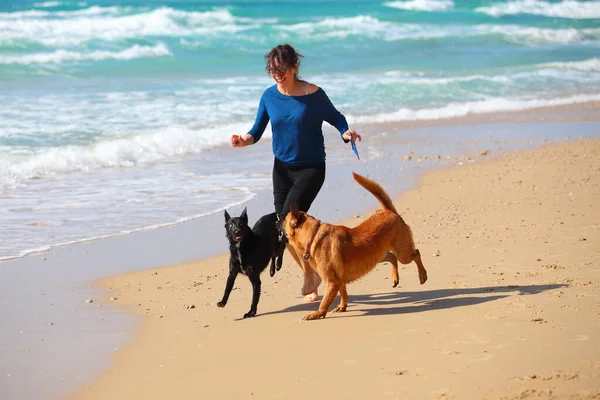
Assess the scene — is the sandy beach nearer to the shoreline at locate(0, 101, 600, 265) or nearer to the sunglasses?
the sunglasses

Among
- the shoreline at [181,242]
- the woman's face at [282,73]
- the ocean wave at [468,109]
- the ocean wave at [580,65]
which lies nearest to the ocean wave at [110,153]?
the shoreline at [181,242]

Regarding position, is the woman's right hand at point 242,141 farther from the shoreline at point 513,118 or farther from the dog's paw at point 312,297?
the shoreline at point 513,118

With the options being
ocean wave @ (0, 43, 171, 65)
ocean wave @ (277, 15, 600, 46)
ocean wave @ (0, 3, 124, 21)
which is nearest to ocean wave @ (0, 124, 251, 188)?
ocean wave @ (0, 43, 171, 65)

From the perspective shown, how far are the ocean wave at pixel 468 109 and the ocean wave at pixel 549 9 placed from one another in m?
28.6

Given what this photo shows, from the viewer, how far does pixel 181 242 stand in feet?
28.3

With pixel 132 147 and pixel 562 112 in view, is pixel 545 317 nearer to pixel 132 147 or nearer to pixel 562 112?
pixel 132 147

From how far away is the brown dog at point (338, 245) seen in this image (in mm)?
5969

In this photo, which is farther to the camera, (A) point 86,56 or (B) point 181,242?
(A) point 86,56

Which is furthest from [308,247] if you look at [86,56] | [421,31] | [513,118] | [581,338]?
[421,31]

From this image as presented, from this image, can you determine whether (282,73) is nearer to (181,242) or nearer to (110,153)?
(181,242)

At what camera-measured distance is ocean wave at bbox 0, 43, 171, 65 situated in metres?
25.2

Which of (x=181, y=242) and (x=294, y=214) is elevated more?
(x=294, y=214)

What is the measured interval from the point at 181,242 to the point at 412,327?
3578 mm

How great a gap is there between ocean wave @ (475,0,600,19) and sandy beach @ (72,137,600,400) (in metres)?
40.9
